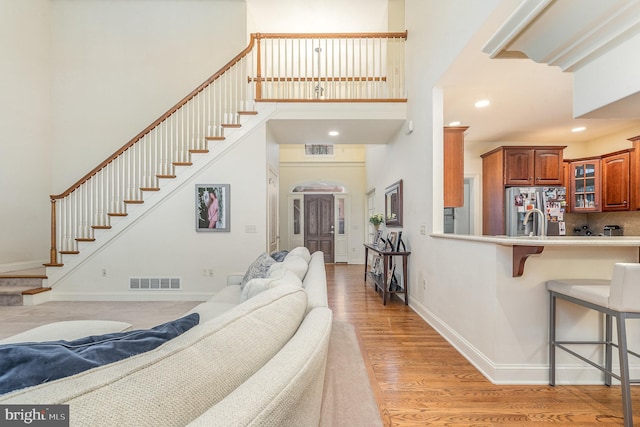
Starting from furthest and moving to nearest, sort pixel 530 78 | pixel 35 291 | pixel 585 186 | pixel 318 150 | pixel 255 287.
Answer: pixel 318 150 → pixel 585 186 → pixel 35 291 → pixel 530 78 → pixel 255 287

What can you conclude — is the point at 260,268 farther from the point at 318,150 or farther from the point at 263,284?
the point at 318,150

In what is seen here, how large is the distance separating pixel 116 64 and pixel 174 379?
22.6 feet

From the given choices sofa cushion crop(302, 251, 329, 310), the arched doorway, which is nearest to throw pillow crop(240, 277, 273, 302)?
sofa cushion crop(302, 251, 329, 310)

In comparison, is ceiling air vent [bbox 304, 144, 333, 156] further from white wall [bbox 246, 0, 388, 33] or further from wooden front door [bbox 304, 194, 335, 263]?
white wall [bbox 246, 0, 388, 33]

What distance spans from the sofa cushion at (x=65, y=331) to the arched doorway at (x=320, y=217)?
23.0 ft

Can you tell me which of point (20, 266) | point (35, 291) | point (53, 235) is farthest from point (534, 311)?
point (20, 266)

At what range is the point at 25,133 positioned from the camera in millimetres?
5105

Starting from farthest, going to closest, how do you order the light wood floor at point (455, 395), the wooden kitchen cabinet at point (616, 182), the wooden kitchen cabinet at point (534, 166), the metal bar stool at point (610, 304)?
the wooden kitchen cabinet at point (534, 166) < the wooden kitchen cabinet at point (616, 182) < the light wood floor at point (455, 395) < the metal bar stool at point (610, 304)

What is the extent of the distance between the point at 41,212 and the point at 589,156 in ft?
33.5

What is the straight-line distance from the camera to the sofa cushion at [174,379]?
0.50 m

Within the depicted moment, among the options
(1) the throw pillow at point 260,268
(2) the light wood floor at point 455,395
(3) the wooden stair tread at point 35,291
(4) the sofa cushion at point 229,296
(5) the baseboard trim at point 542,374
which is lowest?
(2) the light wood floor at point 455,395

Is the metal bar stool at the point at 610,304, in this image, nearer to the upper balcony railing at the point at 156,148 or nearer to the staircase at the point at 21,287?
the upper balcony railing at the point at 156,148

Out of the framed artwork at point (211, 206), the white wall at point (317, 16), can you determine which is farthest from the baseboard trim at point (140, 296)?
the white wall at point (317, 16)

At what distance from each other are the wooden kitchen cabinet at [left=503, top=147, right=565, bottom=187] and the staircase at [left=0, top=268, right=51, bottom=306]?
7.47m
